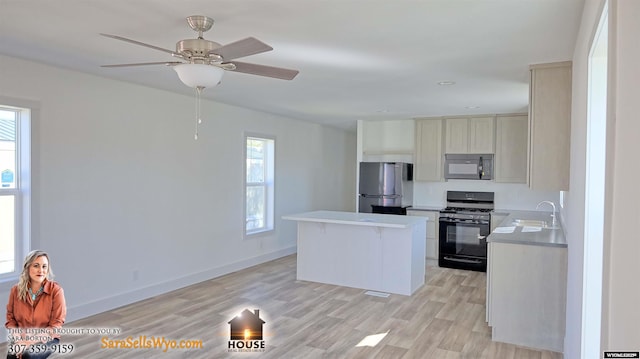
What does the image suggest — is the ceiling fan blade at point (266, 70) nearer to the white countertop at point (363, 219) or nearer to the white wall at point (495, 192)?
the white countertop at point (363, 219)

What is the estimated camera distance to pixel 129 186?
4582mm

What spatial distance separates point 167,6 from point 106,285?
10.3 ft

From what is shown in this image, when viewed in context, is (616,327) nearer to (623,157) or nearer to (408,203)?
(623,157)

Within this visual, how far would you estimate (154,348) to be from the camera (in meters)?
3.46

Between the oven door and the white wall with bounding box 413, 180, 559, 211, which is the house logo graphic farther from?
the white wall with bounding box 413, 180, 559, 211

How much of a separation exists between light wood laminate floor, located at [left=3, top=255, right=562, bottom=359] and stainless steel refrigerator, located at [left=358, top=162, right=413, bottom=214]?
1.62 meters

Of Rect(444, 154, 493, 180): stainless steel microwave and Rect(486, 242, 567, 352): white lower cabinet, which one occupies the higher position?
Rect(444, 154, 493, 180): stainless steel microwave

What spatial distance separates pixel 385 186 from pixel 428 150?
92cm

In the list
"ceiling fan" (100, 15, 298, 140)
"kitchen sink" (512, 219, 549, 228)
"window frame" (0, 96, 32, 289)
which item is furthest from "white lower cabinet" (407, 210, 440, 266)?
"window frame" (0, 96, 32, 289)

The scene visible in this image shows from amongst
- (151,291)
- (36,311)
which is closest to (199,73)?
(36,311)

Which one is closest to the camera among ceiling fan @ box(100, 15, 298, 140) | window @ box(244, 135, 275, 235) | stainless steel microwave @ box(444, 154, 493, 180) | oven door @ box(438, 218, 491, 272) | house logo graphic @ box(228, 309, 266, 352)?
ceiling fan @ box(100, 15, 298, 140)

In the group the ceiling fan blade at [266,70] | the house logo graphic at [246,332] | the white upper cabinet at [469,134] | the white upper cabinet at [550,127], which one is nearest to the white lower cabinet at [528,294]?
the white upper cabinet at [550,127]

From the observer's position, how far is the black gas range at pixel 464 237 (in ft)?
20.5

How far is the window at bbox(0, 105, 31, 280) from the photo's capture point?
3646 mm
